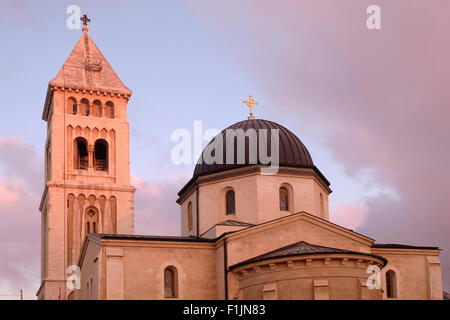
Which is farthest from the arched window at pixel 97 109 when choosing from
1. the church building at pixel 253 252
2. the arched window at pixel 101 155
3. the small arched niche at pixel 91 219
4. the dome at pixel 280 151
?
the dome at pixel 280 151

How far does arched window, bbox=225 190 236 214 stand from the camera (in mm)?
41438

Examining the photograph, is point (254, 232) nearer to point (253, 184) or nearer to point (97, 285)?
point (253, 184)

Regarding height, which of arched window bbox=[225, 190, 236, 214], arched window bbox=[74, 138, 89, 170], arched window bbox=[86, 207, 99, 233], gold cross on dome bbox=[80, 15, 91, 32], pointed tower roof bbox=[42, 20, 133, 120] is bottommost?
arched window bbox=[225, 190, 236, 214]

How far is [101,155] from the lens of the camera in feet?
201

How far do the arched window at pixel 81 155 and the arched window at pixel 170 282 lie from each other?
2372 centimetres

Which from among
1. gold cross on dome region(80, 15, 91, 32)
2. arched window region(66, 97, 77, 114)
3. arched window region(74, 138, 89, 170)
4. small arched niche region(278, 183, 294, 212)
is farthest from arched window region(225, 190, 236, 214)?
gold cross on dome region(80, 15, 91, 32)

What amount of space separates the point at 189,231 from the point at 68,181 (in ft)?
54.7

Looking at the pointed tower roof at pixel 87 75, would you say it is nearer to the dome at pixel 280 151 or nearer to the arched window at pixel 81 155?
the arched window at pixel 81 155

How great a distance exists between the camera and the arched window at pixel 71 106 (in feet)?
198

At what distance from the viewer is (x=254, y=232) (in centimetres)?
3784

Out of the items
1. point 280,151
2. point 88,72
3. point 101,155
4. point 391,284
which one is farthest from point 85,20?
point 391,284

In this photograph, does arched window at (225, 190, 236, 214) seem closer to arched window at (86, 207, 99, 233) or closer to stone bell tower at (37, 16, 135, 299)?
stone bell tower at (37, 16, 135, 299)

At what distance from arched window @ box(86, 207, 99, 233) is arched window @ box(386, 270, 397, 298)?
2503 cm
